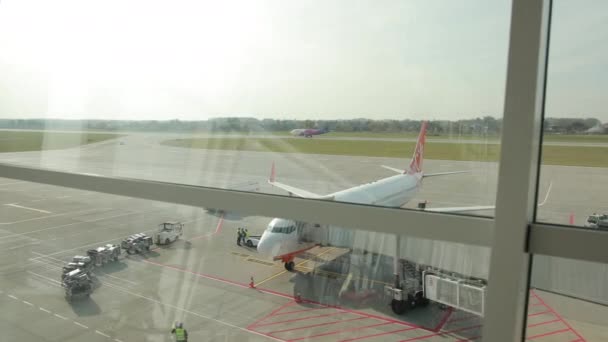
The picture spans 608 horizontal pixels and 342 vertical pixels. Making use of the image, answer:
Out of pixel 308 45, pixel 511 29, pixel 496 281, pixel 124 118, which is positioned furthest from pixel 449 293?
pixel 124 118

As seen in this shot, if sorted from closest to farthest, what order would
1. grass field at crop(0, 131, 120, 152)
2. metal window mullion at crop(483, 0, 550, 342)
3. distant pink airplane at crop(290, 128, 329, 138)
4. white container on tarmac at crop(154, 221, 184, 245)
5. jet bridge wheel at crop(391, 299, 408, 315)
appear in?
1. metal window mullion at crop(483, 0, 550, 342)
2. jet bridge wheel at crop(391, 299, 408, 315)
3. distant pink airplane at crop(290, 128, 329, 138)
4. white container on tarmac at crop(154, 221, 184, 245)
5. grass field at crop(0, 131, 120, 152)

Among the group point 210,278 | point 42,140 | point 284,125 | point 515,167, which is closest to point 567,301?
point 515,167

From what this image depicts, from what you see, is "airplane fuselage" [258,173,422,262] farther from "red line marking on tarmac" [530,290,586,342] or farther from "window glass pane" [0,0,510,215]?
"red line marking on tarmac" [530,290,586,342]

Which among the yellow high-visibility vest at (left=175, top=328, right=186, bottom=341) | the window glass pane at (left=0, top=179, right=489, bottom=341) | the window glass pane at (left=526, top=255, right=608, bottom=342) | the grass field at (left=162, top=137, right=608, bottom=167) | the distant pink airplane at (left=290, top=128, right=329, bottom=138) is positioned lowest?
the yellow high-visibility vest at (left=175, top=328, right=186, bottom=341)

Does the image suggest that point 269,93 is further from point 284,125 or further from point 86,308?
point 86,308

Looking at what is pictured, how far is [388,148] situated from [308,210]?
1.44ft

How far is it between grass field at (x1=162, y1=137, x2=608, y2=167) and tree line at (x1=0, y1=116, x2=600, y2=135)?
0.15 feet

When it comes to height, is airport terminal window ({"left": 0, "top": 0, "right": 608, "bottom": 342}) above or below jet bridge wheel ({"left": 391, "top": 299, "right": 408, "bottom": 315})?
above

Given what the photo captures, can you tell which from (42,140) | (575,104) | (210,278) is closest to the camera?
(575,104)

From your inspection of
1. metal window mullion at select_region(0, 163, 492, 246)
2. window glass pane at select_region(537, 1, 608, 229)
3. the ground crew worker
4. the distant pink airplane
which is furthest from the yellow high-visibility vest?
window glass pane at select_region(537, 1, 608, 229)

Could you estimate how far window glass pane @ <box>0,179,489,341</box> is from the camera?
1.38 meters

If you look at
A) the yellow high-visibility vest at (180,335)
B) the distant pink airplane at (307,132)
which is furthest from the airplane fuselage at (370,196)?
the yellow high-visibility vest at (180,335)

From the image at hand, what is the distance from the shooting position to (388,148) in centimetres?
142

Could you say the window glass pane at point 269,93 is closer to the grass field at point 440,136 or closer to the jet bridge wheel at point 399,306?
the grass field at point 440,136
